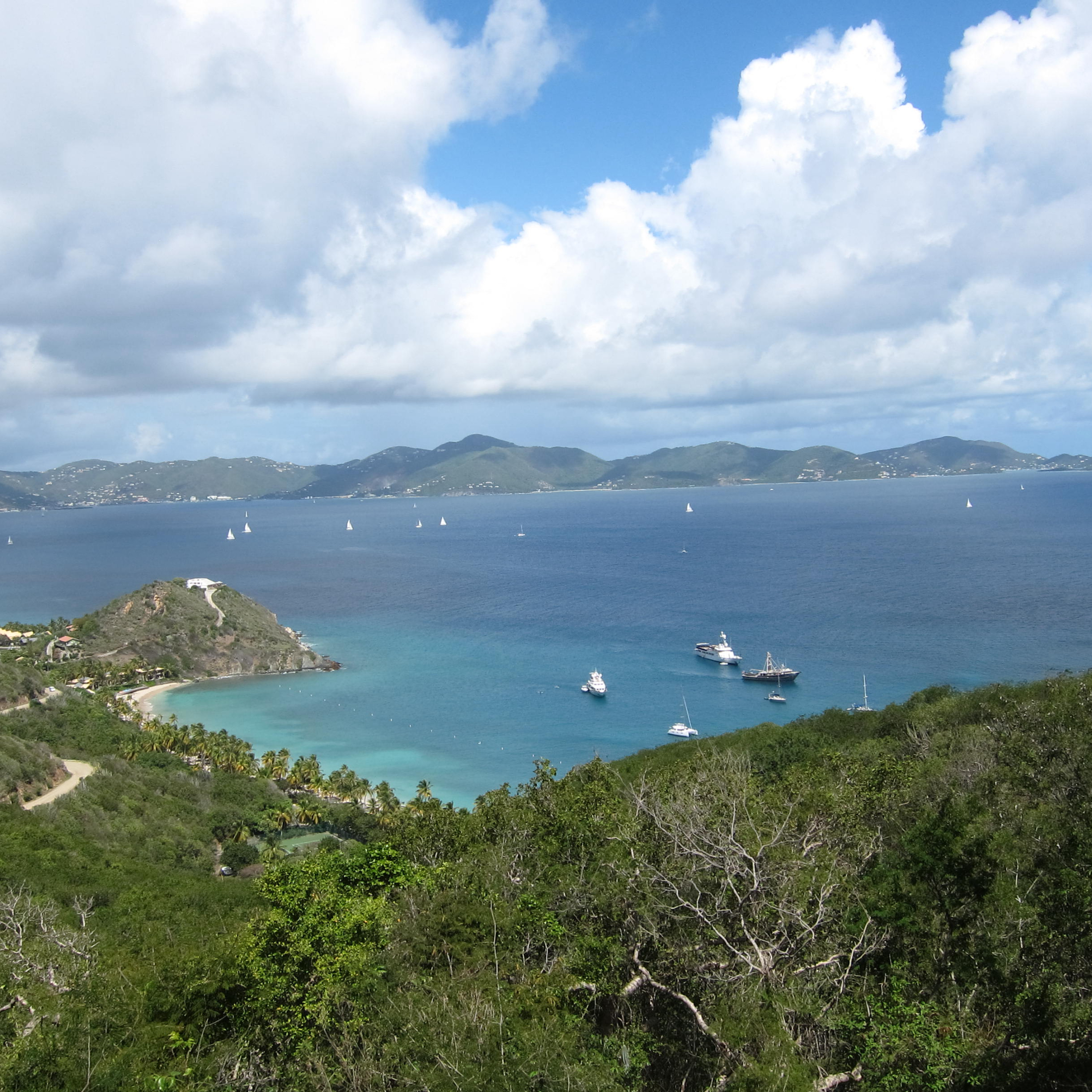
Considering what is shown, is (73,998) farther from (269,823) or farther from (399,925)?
(269,823)

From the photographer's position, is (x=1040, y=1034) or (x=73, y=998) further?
(x=73, y=998)

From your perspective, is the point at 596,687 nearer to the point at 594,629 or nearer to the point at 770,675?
the point at 770,675

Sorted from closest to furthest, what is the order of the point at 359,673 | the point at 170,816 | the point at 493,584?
1. the point at 170,816
2. the point at 359,673
3. the point at 493,584

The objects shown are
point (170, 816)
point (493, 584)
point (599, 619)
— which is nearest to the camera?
point (170, 816)

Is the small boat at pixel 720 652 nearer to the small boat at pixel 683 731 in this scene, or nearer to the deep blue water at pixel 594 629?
the deep blue water at pixel 594 629

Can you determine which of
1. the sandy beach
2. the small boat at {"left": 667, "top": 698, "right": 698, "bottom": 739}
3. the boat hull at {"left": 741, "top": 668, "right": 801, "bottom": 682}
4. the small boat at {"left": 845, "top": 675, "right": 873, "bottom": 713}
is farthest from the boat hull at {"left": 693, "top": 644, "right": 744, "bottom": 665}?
the sandy beach

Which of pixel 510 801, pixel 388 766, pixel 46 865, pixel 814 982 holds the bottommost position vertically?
pixel 388 766

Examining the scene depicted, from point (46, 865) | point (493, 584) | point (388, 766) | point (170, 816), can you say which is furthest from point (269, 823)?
point (493, 584)
